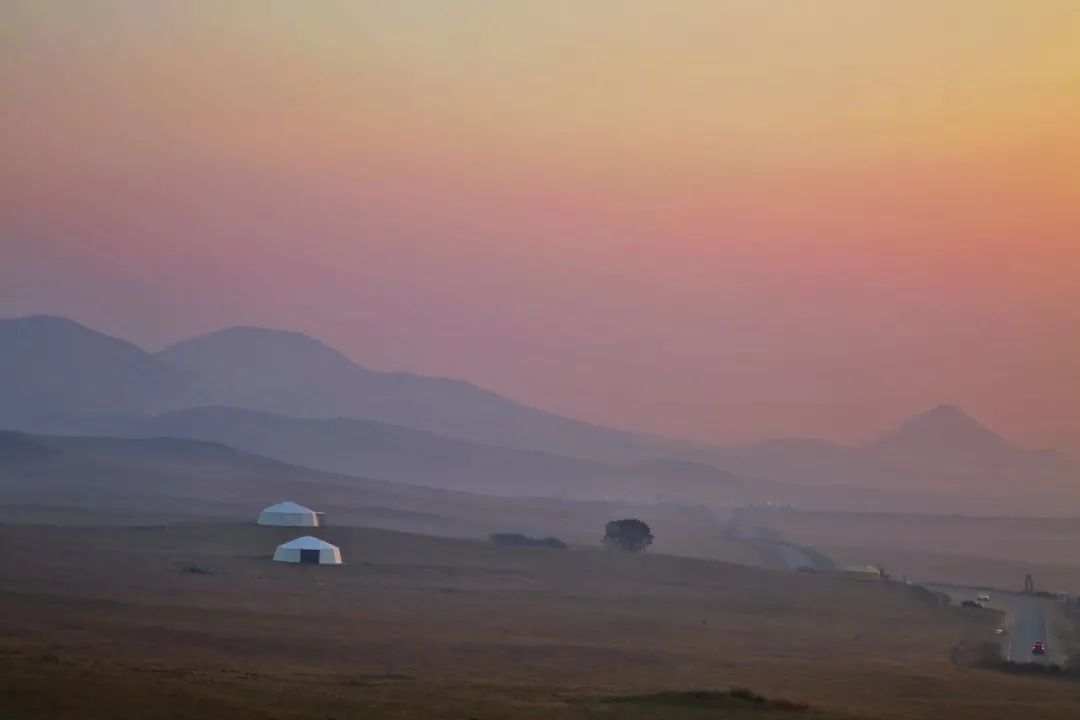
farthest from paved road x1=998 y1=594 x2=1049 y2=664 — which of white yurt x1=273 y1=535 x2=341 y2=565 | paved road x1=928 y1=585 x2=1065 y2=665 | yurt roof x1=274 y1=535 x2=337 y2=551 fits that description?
yurt roof x1=274 y1=535 x2=337 y2=551

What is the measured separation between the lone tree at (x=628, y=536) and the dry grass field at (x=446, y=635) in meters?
13.4

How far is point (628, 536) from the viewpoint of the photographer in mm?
152500

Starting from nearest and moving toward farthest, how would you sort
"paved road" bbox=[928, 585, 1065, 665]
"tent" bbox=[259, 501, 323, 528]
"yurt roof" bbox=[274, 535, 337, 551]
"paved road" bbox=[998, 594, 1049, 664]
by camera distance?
"paved road" bbox=[998, 594, 1049, 664], "paved road" bbox=[928, 585, 1065, 665], "yurt roof" bbox=[274, 535, 337, 551], "tent" bbox=[259, 501, 323, 528]

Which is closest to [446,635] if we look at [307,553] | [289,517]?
[307,553]

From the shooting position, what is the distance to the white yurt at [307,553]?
375 ft

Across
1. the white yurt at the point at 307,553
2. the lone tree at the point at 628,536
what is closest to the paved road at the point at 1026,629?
the lone tree at the point at 628,536

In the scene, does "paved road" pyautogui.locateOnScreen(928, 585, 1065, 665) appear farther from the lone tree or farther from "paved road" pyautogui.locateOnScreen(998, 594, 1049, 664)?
the lone tree

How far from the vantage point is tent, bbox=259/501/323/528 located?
138750 millimetres

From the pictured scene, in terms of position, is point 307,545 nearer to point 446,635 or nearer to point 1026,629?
point 446,635

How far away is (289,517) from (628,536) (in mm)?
36364

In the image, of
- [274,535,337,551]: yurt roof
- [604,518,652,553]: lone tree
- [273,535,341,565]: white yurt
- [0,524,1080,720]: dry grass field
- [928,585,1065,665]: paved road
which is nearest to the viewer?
[0,524,1080,720]: dry grass field

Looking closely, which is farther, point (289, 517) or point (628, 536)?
point (628, 536)

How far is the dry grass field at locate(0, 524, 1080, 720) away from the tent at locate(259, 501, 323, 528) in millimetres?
5013

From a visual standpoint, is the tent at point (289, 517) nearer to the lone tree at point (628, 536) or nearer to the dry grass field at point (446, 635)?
the dry grass field at point (446, 635)
